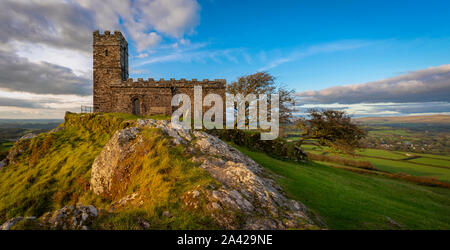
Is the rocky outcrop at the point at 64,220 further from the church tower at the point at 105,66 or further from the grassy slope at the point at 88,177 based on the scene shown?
the church tower at the point at 105,66

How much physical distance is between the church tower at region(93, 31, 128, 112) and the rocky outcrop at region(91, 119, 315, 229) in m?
21.0

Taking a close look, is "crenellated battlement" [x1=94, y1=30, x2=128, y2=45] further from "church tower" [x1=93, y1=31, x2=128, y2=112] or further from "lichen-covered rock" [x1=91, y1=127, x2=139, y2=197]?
"lichen-covered rock" [x1=91, y1=127, x2=139, y2=197]

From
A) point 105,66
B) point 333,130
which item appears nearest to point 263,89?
point 333,130

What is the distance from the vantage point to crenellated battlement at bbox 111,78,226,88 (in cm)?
2634

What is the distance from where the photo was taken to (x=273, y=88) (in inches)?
951

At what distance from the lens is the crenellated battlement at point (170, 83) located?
26.3 metres

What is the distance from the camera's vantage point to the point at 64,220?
367 cm

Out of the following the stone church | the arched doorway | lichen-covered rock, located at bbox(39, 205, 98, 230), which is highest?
the stone church

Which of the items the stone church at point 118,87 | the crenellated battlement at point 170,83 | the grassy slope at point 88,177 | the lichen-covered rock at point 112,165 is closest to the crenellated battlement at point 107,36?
the stone church at point 118,87

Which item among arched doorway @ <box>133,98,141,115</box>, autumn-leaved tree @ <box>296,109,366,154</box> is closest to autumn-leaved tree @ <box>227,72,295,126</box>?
autumn-leaved tree @ <box>296,109,366,154</box>
